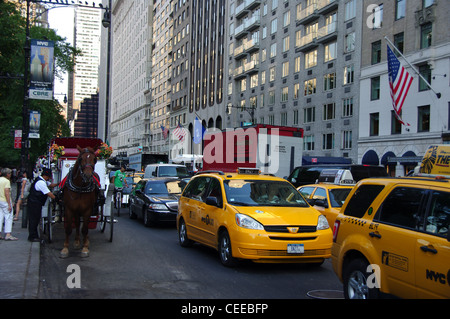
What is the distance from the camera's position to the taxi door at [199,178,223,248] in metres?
9.18

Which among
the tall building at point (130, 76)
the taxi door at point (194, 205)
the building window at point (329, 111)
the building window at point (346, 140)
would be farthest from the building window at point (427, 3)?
the tall building at point (130, 76)

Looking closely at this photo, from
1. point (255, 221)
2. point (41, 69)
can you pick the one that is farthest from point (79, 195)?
point (41, 69)

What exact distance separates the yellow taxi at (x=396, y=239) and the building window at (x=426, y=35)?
29335mm

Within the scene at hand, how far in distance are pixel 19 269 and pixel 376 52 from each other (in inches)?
1369

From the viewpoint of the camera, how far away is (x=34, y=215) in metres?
10.8

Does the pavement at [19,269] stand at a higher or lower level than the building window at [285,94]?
lower

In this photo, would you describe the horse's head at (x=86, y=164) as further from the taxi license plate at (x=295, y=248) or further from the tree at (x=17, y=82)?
the tree at (x=17, y=82)

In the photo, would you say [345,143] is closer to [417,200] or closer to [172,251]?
[172,251]

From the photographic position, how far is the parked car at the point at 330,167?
16673mm

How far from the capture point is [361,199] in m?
6.09

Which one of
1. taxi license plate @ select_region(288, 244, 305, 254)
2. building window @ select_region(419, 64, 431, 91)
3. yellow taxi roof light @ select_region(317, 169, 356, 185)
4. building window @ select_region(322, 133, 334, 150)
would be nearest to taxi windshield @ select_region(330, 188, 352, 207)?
yellow taxi roof light @ select_region(317, 169, 356, 185)
